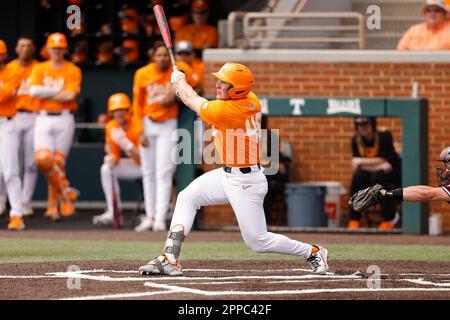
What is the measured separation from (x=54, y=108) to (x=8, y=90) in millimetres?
962

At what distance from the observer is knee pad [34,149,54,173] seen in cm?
1536

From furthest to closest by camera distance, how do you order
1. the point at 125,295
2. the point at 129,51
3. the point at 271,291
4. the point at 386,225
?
the point at 129,51, the point at 386,225, the point at 271,291, the point at 125,295

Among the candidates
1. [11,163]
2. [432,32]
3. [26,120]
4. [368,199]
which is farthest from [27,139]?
[368,199]

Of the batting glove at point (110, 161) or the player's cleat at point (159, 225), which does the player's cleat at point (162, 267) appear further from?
the batting glove at point (110, 161)

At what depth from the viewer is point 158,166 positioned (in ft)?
48.5

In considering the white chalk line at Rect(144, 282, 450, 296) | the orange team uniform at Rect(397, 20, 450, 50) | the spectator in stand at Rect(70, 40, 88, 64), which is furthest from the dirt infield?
the spectator in stand at Rect(70, 40, 88, 64)

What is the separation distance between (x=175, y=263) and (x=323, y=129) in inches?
261

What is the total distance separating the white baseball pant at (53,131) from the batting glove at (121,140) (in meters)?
0.66

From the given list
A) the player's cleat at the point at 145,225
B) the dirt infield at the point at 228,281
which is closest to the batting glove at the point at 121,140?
the player's cleat at the point at 145,225

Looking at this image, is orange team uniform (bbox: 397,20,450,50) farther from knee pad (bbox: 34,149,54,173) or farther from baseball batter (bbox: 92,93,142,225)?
knee pad (bbox: 34,149,54,173)

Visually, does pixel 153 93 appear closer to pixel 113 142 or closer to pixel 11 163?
pixel 113 142

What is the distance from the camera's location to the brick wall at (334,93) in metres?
15.5

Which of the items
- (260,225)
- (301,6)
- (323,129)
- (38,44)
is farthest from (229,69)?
(38,44)

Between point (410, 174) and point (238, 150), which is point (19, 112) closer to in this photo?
point (410, 174)
